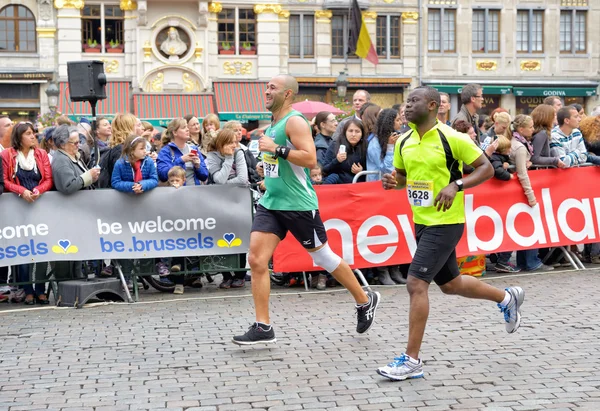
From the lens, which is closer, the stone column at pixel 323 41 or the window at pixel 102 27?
the window at pixel 102 27

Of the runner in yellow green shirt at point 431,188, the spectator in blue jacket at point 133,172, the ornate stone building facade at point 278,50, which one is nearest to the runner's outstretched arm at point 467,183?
the runner in yellow green shirt at point 431,188

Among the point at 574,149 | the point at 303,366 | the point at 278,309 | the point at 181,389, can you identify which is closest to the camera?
the point at 181,389

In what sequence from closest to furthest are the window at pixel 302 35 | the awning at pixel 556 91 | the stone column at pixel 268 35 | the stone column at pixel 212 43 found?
1. the stone column at pixel 212 43
2. the stone column at pixel 268 35
3. the window at pixel 302 35
4. the awning at pixel 556 91

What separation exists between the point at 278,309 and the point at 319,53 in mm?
27424

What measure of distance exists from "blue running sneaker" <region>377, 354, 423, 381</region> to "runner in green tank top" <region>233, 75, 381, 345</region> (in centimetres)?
143

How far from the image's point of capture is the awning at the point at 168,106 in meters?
33.9

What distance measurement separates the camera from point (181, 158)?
11.5m

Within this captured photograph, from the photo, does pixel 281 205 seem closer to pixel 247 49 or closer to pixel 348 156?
pixel 348 156

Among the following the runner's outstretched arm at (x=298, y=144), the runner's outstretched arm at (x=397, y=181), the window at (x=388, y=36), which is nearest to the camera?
the runner's outstretched arm at (x=397, y=181)

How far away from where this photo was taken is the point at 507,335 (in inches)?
324

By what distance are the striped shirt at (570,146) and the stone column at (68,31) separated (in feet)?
79.0

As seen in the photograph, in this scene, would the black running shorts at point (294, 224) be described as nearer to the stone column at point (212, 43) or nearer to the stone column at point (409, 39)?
the stone column at point (212, 43)

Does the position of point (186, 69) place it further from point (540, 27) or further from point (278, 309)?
point (278, 309)

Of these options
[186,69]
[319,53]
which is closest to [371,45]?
[319,53]
